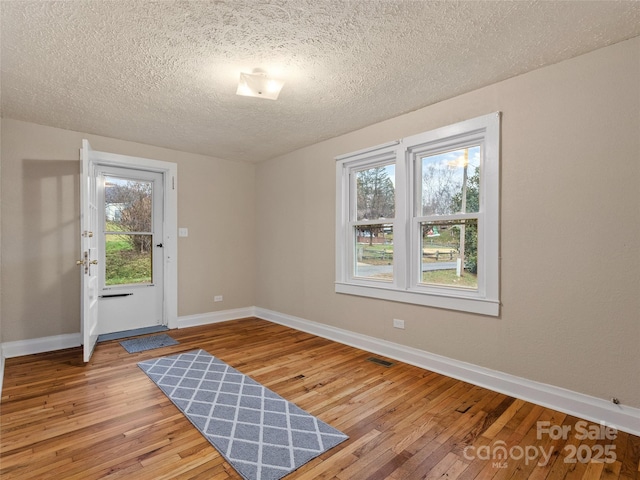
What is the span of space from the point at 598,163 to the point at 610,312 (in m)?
0.96

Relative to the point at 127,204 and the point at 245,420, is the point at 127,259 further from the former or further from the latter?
the point at 245,420

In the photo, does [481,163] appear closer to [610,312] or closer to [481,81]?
[481,81]

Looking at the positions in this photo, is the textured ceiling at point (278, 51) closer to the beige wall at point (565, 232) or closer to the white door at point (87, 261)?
the beige wall at point (565, 232)

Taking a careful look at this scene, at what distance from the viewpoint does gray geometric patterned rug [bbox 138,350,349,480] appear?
180cm

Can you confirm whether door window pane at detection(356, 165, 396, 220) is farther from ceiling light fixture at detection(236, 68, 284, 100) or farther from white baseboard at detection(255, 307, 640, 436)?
ceiling light fixture at detection(236, 68, 284, 100)

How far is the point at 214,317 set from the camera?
4.86 meters

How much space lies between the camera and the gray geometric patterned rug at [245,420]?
180 centimetres

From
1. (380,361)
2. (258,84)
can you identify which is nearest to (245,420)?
(380,361)

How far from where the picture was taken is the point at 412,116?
3.24m

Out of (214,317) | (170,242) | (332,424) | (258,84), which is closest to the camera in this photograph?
(332,424)

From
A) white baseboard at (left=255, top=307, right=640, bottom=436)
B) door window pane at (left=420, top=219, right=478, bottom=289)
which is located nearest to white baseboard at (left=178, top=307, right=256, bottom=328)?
white baseboard at (left=255, top=307, right=640, bottom=436)

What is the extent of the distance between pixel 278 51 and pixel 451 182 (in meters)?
1.85

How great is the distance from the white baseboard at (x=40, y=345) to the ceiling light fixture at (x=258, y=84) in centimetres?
331

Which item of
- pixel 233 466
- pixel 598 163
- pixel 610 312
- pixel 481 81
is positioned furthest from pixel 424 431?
pixel 481 81
